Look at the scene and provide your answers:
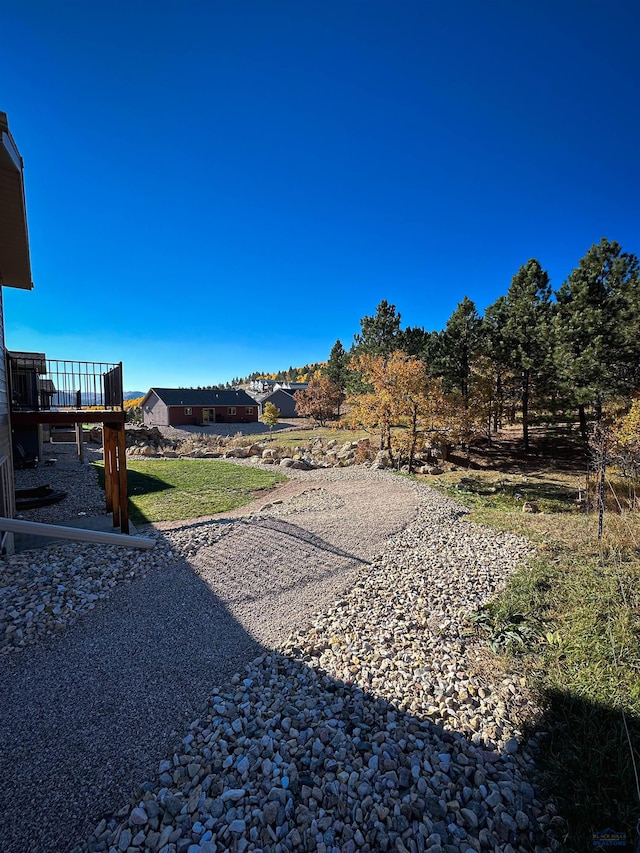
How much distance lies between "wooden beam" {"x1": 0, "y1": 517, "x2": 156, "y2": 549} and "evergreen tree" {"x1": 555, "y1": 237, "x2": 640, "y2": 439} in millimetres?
14924

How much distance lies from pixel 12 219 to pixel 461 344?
18.5m

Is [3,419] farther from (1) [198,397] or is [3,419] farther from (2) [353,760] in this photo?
(1) [198,397]

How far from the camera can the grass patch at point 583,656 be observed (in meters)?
2.41

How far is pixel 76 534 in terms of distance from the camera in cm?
638

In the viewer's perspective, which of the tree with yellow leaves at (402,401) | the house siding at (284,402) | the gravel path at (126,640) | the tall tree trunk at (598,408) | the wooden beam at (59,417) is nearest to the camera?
the gravel path at (126,640)

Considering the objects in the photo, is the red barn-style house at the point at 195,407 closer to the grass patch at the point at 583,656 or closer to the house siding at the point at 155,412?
the house siding at the point at 155,412

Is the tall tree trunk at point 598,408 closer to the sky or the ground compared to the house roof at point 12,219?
closer to the ground

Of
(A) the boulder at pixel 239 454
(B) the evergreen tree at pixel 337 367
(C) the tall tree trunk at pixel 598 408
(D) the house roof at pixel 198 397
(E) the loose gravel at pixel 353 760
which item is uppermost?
(B) the evergreen tree at pixel 337 367

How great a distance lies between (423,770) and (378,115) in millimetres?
12625

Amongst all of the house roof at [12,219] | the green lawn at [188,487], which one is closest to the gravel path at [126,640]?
the green lawn at [188,487]

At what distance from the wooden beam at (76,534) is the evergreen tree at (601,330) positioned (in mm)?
14924

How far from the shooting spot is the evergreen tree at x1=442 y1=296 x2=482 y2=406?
759 inches

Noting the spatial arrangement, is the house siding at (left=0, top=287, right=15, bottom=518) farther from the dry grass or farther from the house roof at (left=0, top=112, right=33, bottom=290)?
the dry grass

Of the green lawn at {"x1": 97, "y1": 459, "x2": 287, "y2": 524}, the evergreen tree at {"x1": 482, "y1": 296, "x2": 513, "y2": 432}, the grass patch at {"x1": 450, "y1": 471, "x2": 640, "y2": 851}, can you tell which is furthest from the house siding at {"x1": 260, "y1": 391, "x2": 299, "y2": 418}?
the grass patch at {"x1": 450, "y1": 471, "x2": 640, "y2": 851}
